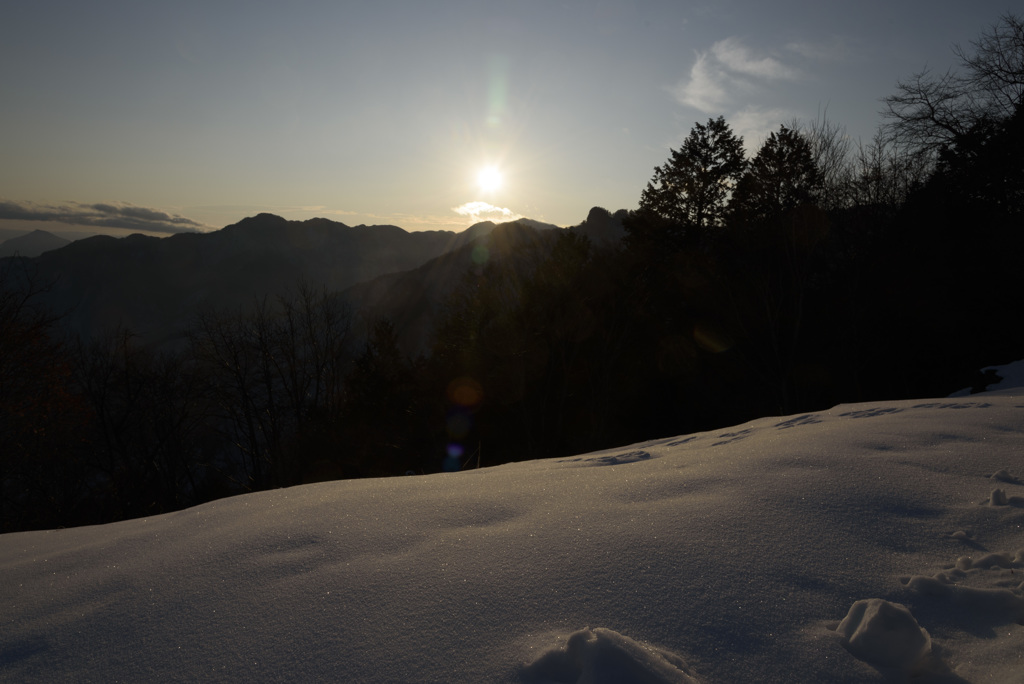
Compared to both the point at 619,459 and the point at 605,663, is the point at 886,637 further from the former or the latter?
the point at 619,459

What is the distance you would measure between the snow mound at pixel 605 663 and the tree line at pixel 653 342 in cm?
1486

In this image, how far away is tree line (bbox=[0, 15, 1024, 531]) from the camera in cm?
1461

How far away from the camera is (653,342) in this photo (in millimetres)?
21031

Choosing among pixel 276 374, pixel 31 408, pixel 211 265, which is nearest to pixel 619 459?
Answer: pixel 31 408

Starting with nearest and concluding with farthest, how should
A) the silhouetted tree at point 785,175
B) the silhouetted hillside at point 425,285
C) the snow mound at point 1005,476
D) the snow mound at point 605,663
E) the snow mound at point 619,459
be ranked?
1. the snow mound at point 605,663
2. the snow mound at point 1005,476
3. the snow mound at point 619,459
4. the silhouetted tree at point 785,175
5. the silhouetted hillside at point 425,285

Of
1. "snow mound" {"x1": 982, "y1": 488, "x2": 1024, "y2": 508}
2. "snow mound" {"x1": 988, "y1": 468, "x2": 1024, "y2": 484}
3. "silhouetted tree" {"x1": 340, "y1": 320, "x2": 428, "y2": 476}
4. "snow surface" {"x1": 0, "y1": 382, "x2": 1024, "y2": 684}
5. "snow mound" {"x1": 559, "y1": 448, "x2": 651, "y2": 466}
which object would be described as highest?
"snow mound" {"x1": 988, "y1": 468, "x2": 1024, "y2": 484}

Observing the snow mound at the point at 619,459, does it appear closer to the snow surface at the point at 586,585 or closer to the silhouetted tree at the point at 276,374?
the snow surface at the point at 586,585

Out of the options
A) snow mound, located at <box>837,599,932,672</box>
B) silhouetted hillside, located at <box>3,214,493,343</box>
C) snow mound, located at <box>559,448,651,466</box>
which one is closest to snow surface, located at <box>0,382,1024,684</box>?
snow mound, located at <box>837,599,932,672</box>

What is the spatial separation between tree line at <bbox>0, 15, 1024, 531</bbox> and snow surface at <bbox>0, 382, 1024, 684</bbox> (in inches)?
520

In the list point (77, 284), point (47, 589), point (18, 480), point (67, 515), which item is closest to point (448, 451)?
point (67, 515)

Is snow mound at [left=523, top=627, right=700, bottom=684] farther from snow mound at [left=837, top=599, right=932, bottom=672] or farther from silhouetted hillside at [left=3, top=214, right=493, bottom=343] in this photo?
silhouetted hillside at [left=3, top=214, right=493, bottom=343]

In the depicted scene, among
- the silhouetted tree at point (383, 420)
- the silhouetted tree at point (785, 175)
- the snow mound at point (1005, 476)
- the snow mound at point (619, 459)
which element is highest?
the silhouetted tree at point (785, 175)

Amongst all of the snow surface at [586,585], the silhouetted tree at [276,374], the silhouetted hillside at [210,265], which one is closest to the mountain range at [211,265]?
the silhouetted hillside at [210,265]

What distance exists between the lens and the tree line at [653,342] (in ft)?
47.9
